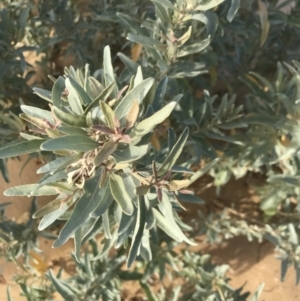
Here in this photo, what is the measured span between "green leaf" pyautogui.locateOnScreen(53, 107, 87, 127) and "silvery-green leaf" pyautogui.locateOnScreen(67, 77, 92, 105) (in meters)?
0.06

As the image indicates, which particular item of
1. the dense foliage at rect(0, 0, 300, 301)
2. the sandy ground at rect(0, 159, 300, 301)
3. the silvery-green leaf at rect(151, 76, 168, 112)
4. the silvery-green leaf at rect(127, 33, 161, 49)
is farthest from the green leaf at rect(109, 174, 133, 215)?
the sandy ground at rect(0, 159, 300, 301)

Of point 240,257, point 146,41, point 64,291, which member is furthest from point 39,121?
point 240,257

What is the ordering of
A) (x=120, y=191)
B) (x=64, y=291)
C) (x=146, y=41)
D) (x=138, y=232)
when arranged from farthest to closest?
(x=64, y=291)
(x=146, y=41)
(x=138, y=232)
(x=120, y=191)

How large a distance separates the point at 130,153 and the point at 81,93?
16 centimetres

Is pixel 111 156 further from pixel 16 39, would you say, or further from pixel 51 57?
pixel 51 57

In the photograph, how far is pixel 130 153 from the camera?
0.76 metres

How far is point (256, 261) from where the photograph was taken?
1.89 metres

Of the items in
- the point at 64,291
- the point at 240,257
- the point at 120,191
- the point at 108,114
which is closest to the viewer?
the point at 108,114

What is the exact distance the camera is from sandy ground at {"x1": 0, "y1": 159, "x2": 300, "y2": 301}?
6.07ft

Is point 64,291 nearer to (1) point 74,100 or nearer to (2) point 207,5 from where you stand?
(1) point 74,100

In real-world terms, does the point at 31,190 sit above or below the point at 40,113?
below

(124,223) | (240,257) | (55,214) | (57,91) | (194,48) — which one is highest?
(57,91)

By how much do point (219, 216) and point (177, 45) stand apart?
799 millimetres

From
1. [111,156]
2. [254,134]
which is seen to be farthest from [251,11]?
[111,156]
